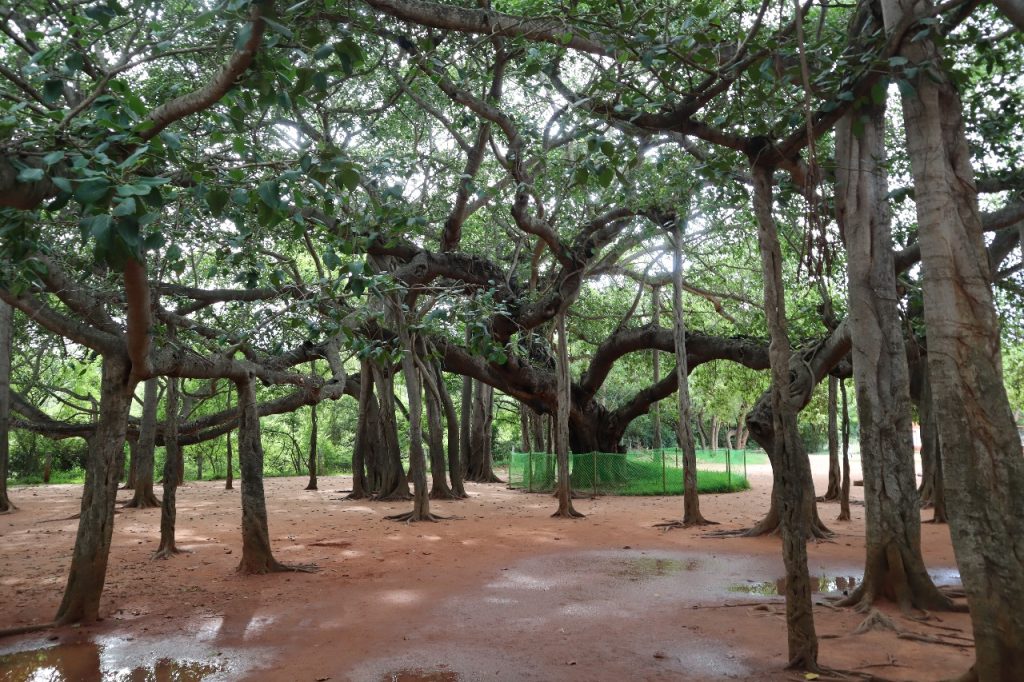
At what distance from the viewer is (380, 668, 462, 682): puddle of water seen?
183 inches

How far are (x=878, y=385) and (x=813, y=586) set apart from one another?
2266 mm

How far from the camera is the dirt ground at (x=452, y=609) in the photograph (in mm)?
4902

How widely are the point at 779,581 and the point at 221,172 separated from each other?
6590 mm

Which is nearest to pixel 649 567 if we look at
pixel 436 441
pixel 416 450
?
pixel 416 450

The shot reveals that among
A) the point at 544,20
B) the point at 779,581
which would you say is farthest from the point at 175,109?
the point at 779,581

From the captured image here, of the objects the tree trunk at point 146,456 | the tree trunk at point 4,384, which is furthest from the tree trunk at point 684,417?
the tree trunk at point 4,384

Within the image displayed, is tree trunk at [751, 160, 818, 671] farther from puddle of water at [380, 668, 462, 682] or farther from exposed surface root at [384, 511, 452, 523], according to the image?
exposed surface root at [384, 511, 452, 523]

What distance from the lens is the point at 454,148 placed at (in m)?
14.2

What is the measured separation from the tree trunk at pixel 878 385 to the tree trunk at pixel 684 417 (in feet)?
16.7

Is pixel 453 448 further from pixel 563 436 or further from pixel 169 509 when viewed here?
pixel 169 509

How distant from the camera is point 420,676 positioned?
15.5 ft

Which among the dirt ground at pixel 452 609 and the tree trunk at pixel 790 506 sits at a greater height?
the tree trunk at pixel 790 506

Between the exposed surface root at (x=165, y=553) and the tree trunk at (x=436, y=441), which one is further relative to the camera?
the tree trunk at (x=436, y=441)

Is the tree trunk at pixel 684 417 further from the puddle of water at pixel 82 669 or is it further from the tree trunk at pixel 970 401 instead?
the puddle of water at pixel 82 669
